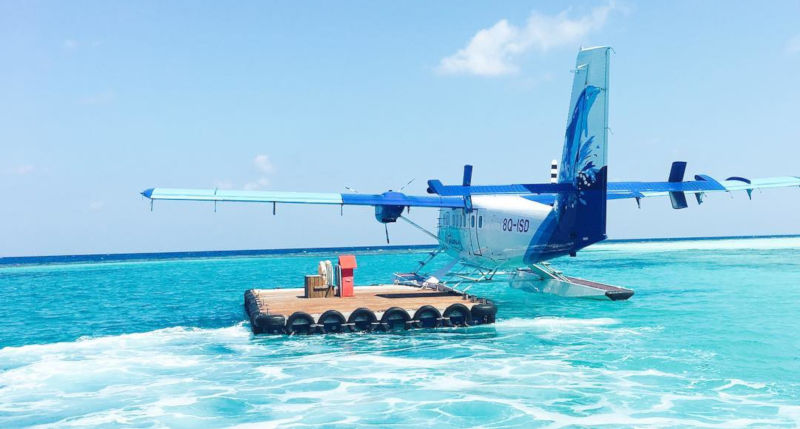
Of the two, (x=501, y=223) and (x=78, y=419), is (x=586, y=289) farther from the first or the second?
(x=78, y=419)

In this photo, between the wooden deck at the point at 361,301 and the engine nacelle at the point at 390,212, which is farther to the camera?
the engine nacelle at the point at 390,212

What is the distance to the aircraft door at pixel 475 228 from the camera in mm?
25564

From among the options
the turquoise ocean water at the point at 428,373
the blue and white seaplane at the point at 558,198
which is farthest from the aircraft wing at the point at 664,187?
→ the turquoise ocean water at the point at 428,373

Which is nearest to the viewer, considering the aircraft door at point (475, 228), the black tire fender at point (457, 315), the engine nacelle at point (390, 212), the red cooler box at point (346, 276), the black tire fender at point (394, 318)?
the black tire fender at point (394, 318)

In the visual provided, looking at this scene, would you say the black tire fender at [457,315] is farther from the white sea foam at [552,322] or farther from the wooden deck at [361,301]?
the white sea foam at [552,322]

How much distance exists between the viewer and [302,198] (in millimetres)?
23359

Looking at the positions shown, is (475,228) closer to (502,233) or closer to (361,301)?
(502,233)

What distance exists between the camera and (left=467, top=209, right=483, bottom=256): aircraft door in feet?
83.9

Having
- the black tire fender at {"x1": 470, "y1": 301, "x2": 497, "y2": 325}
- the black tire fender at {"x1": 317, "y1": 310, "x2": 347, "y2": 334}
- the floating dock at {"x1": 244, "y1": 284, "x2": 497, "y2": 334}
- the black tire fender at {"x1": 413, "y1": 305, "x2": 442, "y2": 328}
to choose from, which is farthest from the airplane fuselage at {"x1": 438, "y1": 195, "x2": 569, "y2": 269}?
the black tire fender at {"x1": 317, "y1": 310, "x2": 347, "y2": 334}

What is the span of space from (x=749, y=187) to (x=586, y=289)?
781cm

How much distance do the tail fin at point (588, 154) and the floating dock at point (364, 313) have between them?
4.17 metres

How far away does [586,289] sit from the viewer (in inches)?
977

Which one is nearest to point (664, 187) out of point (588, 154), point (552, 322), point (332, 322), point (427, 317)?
point (588, 154)

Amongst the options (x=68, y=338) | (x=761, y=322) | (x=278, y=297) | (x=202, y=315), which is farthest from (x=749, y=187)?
(x=68, y=338)
